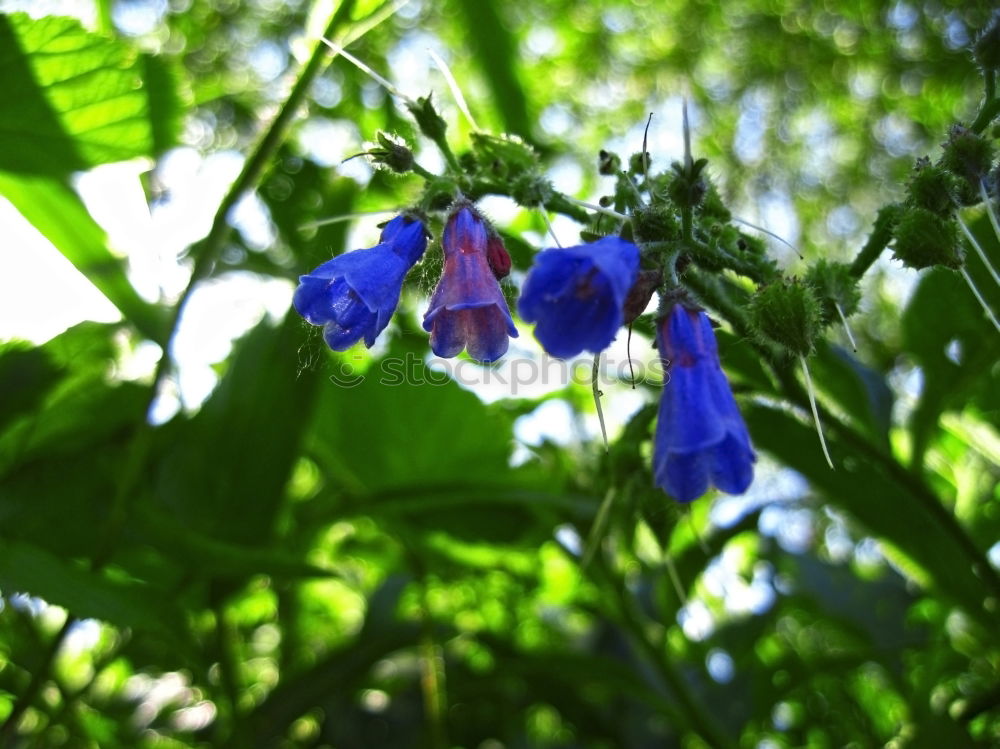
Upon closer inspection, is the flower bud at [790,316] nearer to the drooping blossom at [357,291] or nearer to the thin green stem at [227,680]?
the drooping blossom at [357,291]

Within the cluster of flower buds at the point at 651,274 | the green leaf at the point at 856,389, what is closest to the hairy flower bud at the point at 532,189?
the cluster of flower buds at the point at 651,274

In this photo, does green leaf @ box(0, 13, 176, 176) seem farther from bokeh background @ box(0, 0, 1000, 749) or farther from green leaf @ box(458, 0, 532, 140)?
green leaf @ box(458, 0, 532, 140)

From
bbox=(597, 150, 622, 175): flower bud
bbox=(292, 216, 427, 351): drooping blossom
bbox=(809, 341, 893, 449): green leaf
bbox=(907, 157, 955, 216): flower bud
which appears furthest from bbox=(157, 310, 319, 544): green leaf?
bbox=(907, 157, 955, 216): flower bud

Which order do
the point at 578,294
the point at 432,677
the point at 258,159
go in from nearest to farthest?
the point at 578,294 < the point at 258,159 < the point at 432,677

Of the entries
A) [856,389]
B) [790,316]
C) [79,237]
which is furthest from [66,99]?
[856,389]

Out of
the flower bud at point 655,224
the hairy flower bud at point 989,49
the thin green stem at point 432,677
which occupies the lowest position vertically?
the thin green stem at point 432,677

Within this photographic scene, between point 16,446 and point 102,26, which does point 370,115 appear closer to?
point 102,26

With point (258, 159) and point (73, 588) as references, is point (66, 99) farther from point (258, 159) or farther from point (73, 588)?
point (73, 588)
